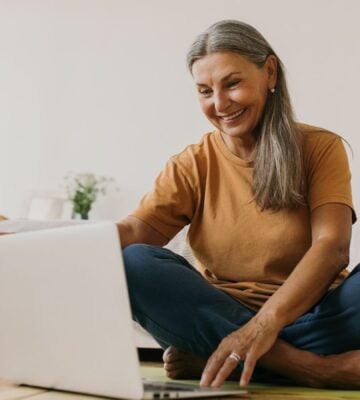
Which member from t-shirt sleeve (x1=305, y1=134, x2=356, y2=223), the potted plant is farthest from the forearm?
the potted plant

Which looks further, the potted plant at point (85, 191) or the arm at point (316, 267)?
the potted plant at point (85, 191)

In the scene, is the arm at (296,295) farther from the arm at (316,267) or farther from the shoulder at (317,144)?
the shoulder at (317,144)

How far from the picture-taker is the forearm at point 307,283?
4.86ft

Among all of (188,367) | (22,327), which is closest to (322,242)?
(188,367)

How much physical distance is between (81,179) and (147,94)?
741mm

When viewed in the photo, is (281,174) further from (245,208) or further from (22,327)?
(22,327)

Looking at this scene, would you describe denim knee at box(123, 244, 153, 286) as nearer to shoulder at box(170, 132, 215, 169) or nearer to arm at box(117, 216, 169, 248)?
arm at box(117, 216, 169, 248)

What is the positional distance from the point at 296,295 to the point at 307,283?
1.5 inches

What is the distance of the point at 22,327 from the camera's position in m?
1.38

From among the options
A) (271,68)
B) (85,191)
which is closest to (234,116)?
(271,68)

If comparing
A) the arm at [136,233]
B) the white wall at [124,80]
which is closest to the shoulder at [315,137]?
the arm at [136,233]

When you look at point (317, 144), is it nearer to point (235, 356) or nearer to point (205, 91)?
point (205, 91)

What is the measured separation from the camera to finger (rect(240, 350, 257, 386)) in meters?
1.38

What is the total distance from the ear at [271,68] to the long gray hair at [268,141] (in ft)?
0.04
